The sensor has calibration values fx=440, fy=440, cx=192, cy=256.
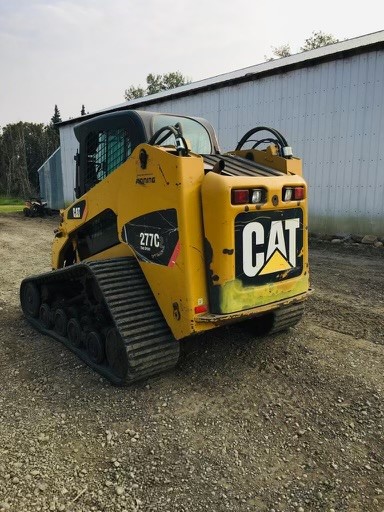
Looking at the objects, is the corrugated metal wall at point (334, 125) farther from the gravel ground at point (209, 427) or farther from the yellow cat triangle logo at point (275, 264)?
the yellow cat triangle logo at point (275, 264)

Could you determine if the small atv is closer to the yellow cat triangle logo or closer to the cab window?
the cab window

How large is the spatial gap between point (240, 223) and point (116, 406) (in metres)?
1.71

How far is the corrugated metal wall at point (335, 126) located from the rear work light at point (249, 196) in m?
7.70

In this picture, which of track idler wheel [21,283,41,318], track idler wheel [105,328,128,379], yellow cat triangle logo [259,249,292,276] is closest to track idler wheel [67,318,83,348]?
track idler wheel [105,328,128,379]

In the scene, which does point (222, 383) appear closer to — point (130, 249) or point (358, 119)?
point (130, 249)

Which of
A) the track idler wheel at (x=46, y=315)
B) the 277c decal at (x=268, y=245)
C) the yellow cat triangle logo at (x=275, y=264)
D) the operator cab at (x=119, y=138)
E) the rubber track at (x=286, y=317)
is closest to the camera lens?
the 277c decal at (x=268, y=245)

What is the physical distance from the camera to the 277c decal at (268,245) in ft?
11.3

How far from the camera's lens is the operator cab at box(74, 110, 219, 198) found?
4.11 meters

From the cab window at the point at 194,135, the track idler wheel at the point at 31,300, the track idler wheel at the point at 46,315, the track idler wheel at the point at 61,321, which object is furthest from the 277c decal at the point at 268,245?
the track idler wheel at the point at 31,300

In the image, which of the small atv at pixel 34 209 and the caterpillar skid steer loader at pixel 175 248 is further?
the small atv at pixel 34 209

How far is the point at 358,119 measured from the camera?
10367 millimetres

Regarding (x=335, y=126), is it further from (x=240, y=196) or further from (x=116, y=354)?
(x=116, y=354)

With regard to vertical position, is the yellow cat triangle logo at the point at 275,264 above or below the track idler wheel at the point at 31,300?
above

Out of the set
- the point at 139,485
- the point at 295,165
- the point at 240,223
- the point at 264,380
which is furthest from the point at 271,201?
the point at 139,485
